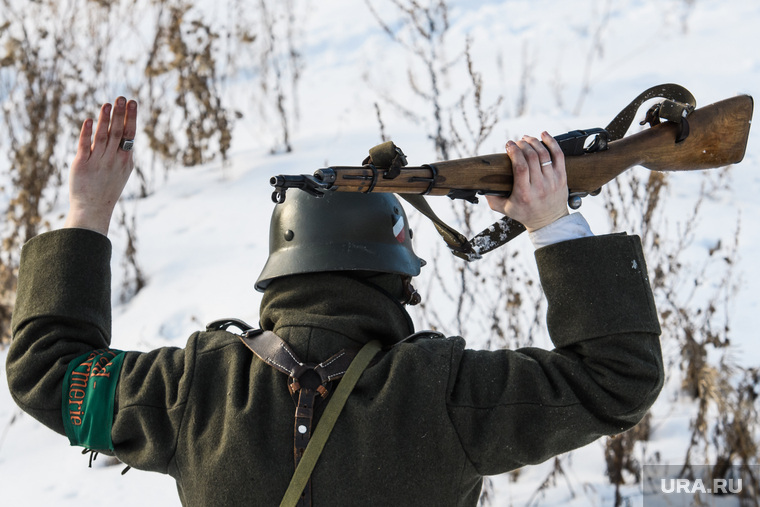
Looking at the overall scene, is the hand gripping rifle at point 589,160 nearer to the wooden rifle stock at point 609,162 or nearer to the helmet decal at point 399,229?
the wooden rifle stock at point 609,162

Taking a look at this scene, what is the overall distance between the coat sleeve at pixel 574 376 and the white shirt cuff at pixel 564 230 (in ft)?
0.16

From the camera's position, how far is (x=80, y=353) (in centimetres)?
166

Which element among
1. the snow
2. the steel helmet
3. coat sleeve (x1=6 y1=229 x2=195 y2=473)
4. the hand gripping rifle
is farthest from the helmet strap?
the snow

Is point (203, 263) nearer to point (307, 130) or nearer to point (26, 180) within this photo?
point (26, 180)

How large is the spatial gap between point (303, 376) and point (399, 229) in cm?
60

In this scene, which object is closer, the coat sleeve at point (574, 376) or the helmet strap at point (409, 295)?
the coat sleeve at point (574, 376)

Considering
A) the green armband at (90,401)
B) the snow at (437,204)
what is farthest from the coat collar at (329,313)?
the snow at (437,204)

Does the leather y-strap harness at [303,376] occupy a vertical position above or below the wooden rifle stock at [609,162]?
below

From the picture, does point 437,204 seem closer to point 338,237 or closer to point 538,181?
point 338,237

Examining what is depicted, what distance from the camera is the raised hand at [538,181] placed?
1554 millimetres

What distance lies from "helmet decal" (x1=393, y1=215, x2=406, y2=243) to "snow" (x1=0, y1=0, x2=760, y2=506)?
1.85 metres

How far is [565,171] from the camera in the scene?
5.27 ft

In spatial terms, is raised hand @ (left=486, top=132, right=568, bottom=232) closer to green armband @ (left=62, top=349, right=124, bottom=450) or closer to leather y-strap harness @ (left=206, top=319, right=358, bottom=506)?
leather y-strap harness @ (left=206, top=319, right=358, bottom=506)

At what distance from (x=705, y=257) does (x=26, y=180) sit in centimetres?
500
